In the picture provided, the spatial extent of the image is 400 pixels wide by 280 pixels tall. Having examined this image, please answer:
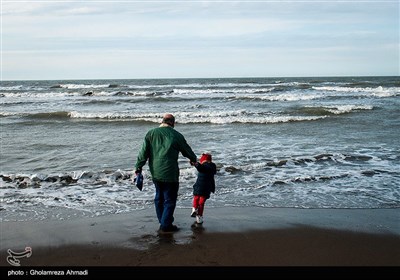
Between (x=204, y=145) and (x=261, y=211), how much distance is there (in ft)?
20.8

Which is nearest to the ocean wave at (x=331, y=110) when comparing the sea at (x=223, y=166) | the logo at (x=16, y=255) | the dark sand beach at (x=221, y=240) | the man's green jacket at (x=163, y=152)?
the sea at (x=223, y=166)

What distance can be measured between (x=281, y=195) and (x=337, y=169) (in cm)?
246

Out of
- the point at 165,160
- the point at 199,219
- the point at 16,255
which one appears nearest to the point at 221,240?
the point at 199,219

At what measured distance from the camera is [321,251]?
4.61m

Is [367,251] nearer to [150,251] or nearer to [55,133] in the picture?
[150,251]

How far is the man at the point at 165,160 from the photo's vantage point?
17.2 ft

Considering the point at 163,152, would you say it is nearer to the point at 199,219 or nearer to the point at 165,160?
the point at 165,160

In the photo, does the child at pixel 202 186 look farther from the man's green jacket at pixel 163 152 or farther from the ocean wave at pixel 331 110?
the ocean wave at pixel 331 110

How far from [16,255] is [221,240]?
2.40 metres

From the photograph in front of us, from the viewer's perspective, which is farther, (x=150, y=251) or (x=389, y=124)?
(x=389, y=124)

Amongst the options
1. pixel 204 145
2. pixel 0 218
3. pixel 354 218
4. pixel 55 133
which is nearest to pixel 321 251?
pixel 354 218

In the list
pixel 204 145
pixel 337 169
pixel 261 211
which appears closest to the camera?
pixel 261 211

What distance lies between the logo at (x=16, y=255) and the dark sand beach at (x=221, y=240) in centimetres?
5

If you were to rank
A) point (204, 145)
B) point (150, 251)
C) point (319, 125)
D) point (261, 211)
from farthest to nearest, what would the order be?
point (319, 125) → point (204, 145) → point (261, 211) → point (150, 251)
